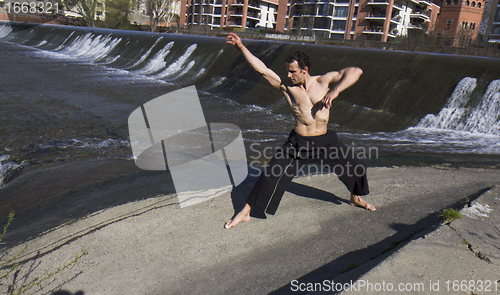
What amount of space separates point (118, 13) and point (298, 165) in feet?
205

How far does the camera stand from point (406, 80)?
33.4 feet

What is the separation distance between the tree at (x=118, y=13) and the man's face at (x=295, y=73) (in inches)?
2354

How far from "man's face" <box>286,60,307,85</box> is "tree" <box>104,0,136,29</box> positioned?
196 ft

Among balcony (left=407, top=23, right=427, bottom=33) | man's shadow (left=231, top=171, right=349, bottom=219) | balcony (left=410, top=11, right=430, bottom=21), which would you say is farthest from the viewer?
balcony (left=410, top=11, right=430, bottom=21)

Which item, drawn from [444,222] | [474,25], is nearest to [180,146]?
[444,222]

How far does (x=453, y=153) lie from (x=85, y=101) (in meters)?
9.85

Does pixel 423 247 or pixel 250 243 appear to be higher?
pixel 423 247

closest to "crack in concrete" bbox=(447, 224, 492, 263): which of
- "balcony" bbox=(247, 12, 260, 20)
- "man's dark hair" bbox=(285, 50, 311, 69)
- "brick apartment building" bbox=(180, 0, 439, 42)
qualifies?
"man's dark hair" bbox=(285, 50, 311, 69)

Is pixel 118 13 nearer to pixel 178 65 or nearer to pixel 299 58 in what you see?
pixel 178 65

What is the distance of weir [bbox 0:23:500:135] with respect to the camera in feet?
29.0

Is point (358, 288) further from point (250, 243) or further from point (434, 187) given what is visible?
point (434, 187)
